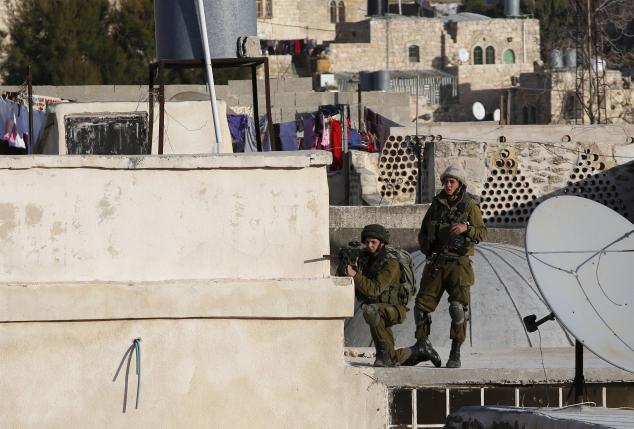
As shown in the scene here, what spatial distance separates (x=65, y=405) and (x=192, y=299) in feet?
2.94

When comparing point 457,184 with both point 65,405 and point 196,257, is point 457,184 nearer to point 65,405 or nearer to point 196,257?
point 196,257

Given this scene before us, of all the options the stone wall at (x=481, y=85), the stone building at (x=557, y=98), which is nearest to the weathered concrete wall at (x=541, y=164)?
the stone building at (x=557, y=98)

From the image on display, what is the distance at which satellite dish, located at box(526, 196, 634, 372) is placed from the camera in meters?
8.37

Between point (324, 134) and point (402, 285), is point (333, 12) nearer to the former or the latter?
Result: point (324, 134)

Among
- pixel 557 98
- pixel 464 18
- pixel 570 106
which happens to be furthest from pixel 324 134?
Result: pixel 464 18

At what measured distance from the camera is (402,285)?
9.87m

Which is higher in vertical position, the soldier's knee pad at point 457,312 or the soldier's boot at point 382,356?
the soldier's knee pad at point 457,312

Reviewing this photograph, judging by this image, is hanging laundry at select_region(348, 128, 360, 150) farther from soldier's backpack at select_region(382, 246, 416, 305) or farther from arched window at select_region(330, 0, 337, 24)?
arched window at select_region(330, 0, 337, 24)

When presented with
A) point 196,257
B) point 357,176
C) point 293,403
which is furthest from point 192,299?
point 357,176

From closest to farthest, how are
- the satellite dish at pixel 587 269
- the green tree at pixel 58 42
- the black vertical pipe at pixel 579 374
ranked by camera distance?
the satellite dish at pixel 587 269
the black vertical pipe at pixel 579 374
the green tree at pixel 58 42

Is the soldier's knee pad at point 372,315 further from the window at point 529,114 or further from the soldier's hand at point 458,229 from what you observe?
the window at point 529,114

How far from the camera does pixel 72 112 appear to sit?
14852 mm

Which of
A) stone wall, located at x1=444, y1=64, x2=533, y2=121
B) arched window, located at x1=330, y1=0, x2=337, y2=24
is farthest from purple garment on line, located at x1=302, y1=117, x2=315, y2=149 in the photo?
arched window, located at x1=330, y1=0, x2=337, y2=24

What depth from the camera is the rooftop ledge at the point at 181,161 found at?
913 cm
